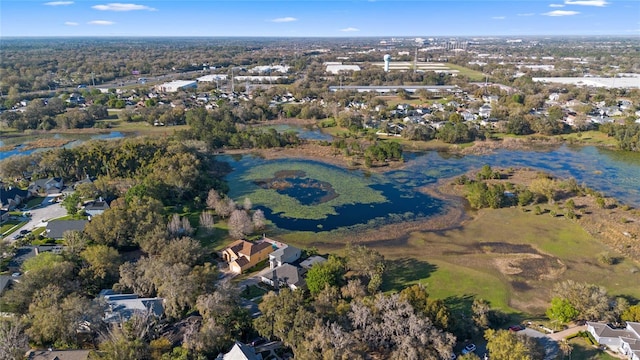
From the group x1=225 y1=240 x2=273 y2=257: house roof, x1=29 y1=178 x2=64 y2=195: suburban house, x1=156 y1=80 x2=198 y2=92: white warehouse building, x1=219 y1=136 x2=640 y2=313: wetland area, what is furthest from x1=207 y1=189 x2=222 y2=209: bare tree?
x1=156 y1=80 x2=198 y2=92: white warehouse building

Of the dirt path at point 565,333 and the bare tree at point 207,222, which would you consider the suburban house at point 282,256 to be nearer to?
the bare tree at point 207,222

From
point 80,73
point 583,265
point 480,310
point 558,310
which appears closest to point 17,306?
point 480,310

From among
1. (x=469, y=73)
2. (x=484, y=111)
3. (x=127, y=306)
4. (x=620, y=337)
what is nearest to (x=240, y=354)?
(x=127, y=306)

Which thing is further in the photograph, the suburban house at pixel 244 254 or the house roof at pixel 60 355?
the suburban house at pixel 244 254

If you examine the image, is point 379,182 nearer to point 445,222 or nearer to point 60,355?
point 445,222

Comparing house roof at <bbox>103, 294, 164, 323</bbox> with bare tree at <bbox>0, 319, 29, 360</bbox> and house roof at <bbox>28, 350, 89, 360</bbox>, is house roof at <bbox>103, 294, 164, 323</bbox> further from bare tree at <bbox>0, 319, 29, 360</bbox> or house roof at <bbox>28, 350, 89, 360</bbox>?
bare tree at <bbox>0, 319, 29, 360</bbox>

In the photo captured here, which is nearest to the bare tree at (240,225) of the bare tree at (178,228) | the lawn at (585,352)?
the bare tree at (178,228)
